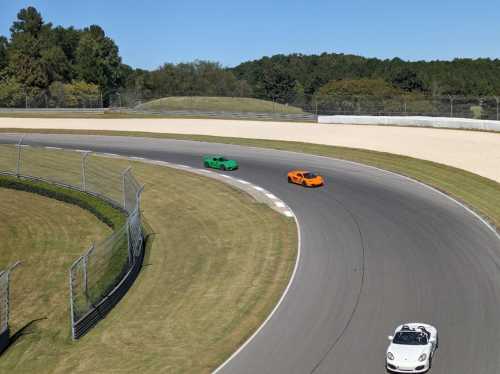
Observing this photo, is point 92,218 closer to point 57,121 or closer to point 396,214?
point 396,214

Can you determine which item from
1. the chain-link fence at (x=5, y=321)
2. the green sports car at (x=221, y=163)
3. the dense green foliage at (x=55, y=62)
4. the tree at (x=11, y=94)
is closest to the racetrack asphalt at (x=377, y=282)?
the green sports car at (x=221, y=163)

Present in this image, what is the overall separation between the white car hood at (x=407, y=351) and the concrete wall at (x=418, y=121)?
1850 inches

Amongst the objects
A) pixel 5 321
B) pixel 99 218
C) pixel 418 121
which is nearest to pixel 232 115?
pixel 418 121

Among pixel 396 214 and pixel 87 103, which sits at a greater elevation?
pixel 87 103

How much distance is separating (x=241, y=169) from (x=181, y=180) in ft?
20.8

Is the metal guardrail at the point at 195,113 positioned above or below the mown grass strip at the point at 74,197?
above

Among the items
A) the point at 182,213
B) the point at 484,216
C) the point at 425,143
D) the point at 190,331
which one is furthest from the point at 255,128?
the point at 190,331

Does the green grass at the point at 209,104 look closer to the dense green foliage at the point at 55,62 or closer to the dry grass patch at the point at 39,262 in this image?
the dense green foliage at the point at 55,62

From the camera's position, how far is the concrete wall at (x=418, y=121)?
207 feet

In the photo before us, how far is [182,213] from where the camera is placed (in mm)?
38062

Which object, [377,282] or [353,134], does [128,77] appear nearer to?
[353,134]

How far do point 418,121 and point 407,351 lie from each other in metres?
52.4

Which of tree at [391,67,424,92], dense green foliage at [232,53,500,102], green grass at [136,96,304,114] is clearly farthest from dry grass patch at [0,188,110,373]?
tree at [391,67,424,92]

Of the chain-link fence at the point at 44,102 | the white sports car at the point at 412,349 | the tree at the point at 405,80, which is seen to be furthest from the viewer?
the tree at the point at 405,80
